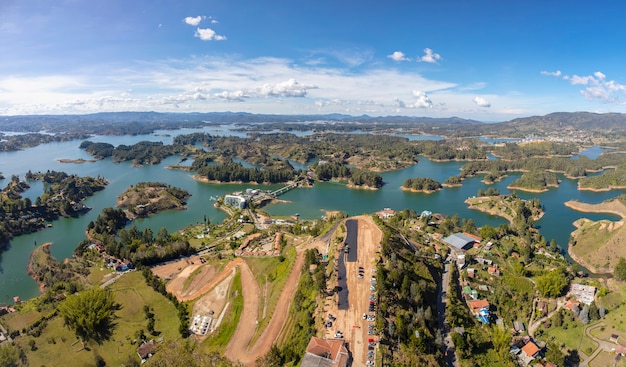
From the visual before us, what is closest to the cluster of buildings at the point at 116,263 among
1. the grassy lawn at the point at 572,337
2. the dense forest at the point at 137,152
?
the grassy lawn at the point at 572,337

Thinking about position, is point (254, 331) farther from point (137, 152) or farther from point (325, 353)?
point (137, 152)

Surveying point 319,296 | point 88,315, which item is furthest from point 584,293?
point 88,315

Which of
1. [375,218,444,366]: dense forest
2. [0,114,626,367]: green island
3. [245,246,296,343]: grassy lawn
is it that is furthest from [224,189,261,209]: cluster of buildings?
[375,218,444,366]: dense forest

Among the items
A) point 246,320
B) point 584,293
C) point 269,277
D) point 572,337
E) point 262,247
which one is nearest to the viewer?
point 572,337

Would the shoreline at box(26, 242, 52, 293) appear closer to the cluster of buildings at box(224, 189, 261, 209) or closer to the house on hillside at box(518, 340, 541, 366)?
the cluster of buildings at box(224, 189, 261, 209)

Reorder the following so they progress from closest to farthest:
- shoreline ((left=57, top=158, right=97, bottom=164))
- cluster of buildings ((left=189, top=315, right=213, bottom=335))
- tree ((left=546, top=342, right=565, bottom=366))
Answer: tree ((left=546, top=342, right=565, bottom=366)), cluster of buildings ((left=189, top=315, right=213, bottom=335)), shoreline ((left=57, top=158, right=97, bottom=164))
